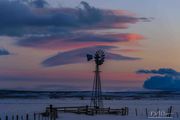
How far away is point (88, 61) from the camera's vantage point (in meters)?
56.4

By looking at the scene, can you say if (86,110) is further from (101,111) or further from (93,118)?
(93,118)

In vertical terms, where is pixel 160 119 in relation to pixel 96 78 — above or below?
below

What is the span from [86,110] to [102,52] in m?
6.75

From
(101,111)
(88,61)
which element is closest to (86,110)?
(101,111)

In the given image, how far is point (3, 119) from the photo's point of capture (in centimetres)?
5100

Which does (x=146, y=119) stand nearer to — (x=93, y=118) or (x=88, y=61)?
(x=93, y=118)

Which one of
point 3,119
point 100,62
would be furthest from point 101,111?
point 3,119

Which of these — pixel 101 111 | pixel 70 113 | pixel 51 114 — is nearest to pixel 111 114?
pixel 101 111

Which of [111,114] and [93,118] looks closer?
[93,118]

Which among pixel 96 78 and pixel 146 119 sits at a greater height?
pixel 96 78

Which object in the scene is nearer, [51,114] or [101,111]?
[51,114]

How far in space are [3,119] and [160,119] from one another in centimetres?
1598

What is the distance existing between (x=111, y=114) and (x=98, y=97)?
9.38 ft

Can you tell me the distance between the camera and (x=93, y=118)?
4978cm
